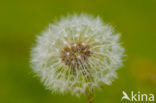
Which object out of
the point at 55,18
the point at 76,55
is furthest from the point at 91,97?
the point at 55,18

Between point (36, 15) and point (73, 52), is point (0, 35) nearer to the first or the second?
point (36, 15)

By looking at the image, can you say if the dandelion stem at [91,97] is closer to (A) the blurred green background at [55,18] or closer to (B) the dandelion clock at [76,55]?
(B) the dandelion clock at [76,55]

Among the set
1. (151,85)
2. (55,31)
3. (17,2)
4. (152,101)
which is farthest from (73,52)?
(17,2)

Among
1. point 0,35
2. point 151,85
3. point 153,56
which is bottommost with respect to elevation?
point 151,85

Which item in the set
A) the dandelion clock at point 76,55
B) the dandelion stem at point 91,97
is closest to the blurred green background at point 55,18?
the dandelion clock at point 76,55

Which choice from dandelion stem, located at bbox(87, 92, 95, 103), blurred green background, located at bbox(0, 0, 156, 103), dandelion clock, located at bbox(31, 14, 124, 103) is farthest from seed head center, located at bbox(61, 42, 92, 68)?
blurred green background, located at bbox(0, 0, 156, 103)

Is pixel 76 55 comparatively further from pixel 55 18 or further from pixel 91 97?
pixel 55 18

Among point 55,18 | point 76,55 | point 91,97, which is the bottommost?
point 91,97
